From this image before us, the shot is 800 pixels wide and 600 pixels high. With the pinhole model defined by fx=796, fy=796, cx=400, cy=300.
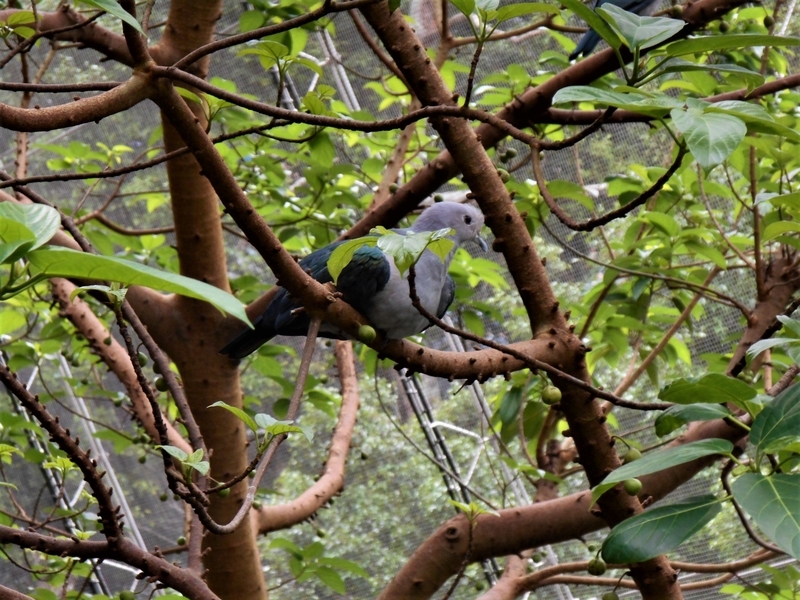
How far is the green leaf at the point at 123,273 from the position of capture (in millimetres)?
331

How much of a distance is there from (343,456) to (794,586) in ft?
2.78

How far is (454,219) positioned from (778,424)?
755mm

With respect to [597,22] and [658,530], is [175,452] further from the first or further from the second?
[597,22]

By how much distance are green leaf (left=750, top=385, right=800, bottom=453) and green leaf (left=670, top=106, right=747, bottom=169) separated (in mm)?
191

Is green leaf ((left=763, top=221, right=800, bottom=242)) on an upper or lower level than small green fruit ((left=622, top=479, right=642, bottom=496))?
upper

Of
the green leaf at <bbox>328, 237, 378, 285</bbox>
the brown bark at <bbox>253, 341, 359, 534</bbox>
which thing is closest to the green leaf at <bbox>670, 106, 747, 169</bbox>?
the green leaf at <bbox>328, 237, 378, 285</bbox>

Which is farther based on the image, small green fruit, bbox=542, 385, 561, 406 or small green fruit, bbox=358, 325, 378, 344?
small green fruit, bbox=542, 385, 561, 406

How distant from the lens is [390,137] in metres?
1.75

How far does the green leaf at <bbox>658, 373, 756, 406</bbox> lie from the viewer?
23.5 inches

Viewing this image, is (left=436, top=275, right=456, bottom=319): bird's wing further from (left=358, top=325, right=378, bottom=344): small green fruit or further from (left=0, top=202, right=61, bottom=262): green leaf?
(left=0, top=202, right=61, bottom=262): green leaf

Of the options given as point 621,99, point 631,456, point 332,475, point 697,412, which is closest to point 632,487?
point 631,456

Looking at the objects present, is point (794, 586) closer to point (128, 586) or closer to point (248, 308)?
point (248, 308)

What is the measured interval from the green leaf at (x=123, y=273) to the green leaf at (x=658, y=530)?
39cm

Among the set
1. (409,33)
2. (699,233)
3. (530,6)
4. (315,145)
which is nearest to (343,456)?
(315,145)
